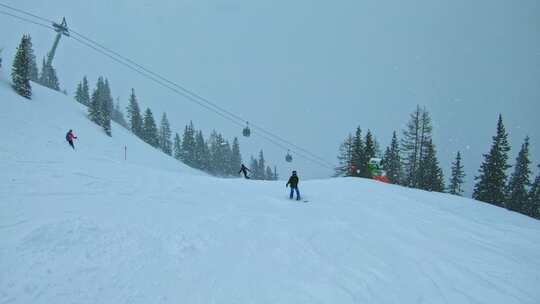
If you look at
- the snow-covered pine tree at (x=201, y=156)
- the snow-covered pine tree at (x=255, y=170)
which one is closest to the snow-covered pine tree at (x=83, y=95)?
the snow-covered pine tree at (x=201, y=156)

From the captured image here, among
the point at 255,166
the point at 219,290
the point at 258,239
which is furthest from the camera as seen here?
the point at 255,166

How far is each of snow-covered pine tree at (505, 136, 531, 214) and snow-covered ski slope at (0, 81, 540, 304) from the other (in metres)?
30.6

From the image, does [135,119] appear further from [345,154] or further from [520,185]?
[520,185]

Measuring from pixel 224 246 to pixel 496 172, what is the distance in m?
41.8


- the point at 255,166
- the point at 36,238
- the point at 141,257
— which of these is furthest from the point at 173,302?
the point at 255,166

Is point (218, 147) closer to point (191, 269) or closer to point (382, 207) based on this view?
point (382, 207)

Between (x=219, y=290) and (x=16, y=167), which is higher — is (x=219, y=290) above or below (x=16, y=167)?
below

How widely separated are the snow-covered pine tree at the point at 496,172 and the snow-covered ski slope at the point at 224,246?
25099mm

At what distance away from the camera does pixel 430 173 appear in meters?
44.8

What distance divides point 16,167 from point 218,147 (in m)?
65.1

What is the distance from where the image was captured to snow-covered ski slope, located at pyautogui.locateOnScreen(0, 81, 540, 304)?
7359 millimetres

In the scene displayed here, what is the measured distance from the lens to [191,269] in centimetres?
830

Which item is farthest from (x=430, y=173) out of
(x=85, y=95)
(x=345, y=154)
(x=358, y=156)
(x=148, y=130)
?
(x=85, y=95)

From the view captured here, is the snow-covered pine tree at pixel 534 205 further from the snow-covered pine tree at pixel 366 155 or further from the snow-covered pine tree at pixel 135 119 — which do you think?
the snow-covered pine tree at pixel 135 119
